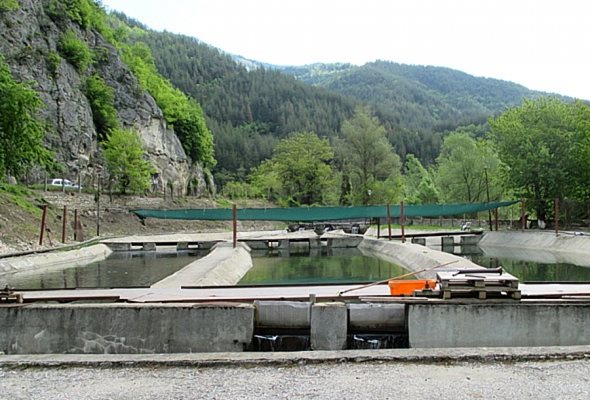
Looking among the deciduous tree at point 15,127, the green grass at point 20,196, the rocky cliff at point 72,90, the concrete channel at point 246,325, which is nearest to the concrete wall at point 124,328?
the concrete channel at point 246,325

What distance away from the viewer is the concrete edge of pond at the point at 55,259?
27406 mm

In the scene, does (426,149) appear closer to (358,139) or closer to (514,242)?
(358,139)

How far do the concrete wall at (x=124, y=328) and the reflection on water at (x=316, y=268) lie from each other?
1164cm

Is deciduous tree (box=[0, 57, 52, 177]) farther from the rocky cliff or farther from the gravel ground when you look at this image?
the gravel ground

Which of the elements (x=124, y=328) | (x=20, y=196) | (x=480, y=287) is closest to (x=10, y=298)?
(x=124, y=328)

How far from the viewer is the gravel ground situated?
704 centimetres

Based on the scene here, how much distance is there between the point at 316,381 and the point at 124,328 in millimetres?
5516

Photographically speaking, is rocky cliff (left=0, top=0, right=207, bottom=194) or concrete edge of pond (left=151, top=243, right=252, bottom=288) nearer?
concrete edge of pond (left=151, top=243, right=252, bottom=288)

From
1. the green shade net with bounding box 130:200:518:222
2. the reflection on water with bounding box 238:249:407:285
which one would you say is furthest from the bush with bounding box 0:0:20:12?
the reflection on water with bounding box 238:249:407:285

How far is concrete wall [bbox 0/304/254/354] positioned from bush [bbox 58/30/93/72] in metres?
60.3

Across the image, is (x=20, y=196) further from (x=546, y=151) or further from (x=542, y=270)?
(x=546, y=151)

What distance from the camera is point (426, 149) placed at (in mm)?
172875

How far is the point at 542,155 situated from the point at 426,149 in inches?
4860

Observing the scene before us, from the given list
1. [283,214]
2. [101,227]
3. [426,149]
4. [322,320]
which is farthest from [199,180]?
[426,149]
